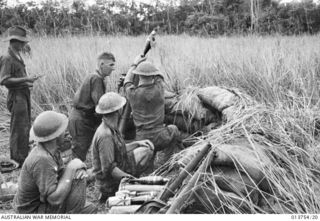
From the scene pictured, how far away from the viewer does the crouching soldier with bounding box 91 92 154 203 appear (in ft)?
12.4

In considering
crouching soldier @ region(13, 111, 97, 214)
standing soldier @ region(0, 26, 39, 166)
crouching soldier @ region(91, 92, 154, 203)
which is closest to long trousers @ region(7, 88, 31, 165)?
standing soldier @ region(0, 26, 39, 166)

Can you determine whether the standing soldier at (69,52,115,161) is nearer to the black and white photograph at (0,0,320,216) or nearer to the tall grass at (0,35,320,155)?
the black and white photograph at (0,0,320,216)

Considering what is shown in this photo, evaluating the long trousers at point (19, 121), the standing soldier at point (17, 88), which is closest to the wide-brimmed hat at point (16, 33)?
the standing soldier at point (17, 88)

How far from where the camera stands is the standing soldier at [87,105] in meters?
4.64

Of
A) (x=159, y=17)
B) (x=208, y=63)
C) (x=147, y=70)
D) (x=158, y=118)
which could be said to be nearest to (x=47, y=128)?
(x=147, y=70)

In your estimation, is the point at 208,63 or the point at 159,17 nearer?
the point at 208,63

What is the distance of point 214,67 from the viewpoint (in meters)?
5.90

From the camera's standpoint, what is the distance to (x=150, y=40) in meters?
5.00

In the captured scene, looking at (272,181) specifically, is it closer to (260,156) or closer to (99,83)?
(260,156)

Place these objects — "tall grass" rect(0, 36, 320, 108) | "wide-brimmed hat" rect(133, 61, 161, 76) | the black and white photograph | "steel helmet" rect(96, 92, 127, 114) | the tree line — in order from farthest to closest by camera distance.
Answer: the tree line → "tall grass" rect(0, 36, 320, 108) → "wide-brimmed hat" rect(133, 61, 161, 76) → "steel helmet" rect(96, 92, 127, 114) → the black and white photograph

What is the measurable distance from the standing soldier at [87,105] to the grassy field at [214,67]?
1.43m

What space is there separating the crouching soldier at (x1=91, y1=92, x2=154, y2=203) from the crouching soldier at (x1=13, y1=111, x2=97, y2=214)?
2.42 feet

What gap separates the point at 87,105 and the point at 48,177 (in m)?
2.02

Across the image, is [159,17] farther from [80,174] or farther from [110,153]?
[80,174]
